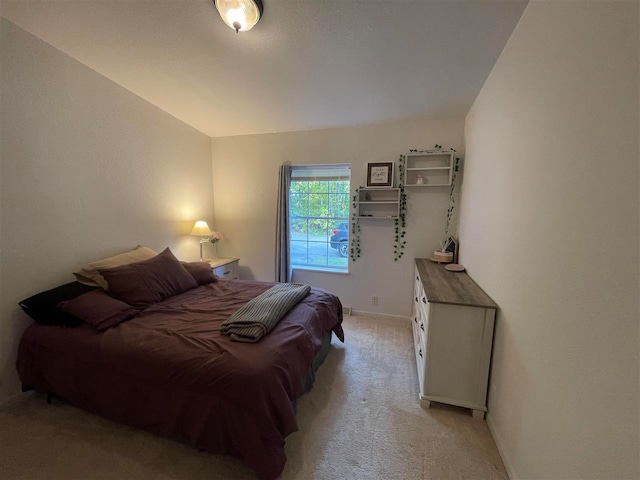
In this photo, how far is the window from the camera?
11.4 ft

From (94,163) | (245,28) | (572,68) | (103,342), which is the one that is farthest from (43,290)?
(572,68)

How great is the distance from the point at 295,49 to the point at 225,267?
2.68 metres

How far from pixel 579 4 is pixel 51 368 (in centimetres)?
335

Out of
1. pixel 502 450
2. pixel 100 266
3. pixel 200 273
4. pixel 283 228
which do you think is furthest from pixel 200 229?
pixel 502 450

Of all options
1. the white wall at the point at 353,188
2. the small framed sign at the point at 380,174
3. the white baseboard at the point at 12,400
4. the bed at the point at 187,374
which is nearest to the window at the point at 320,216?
the white wall at the point at 353,188

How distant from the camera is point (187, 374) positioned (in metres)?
1.33

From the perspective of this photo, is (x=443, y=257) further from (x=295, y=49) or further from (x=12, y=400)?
(x=12, y=400)

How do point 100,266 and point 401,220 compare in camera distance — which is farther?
point 401,220

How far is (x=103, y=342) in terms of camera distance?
1.54 meters

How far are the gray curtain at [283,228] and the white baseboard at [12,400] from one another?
2423 millimetres

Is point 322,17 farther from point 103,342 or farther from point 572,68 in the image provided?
point 103,342

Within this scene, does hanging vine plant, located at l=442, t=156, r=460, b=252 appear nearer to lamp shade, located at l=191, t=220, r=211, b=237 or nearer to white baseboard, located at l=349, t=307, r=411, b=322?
white baseboard, located at l=349, t=307, r=411, b=322

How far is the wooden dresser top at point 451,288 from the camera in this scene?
66.5 inches

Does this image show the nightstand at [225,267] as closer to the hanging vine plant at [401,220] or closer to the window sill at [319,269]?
the window sill at [319,269]
